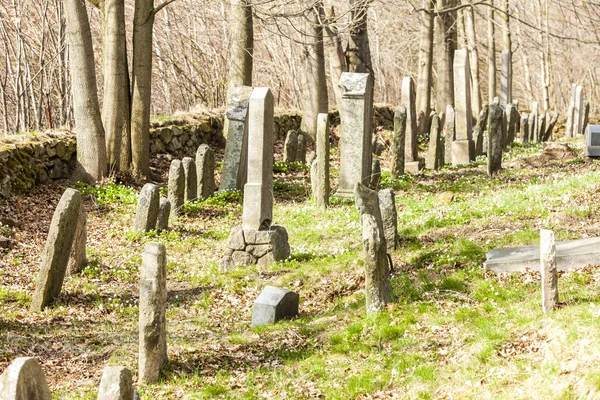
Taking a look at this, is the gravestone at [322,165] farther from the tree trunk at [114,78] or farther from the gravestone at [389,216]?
the tree trunk at [114,78]

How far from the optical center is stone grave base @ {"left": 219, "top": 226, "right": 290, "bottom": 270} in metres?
10.9

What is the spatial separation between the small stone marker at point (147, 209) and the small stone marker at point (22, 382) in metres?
8.34

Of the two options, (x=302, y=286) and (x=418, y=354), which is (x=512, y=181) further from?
(x=418, y=354)

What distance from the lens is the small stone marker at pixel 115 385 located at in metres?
5.09

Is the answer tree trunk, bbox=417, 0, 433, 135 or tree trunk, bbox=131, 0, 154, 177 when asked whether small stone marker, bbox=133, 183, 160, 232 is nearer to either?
tree trunk, bbox=131, 0, 154, 177

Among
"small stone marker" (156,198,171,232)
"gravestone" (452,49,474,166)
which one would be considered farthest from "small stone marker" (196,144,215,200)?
"gravestone" (452,49,474,166)

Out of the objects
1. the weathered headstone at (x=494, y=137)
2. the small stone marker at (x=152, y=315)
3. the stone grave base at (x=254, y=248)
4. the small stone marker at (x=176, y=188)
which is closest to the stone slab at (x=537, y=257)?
the stone grave base at (x=254, y=248)

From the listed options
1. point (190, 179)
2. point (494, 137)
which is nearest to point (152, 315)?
point (190, 179)

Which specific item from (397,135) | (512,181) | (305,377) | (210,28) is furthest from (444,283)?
(210,28)

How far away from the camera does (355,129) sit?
14.8m

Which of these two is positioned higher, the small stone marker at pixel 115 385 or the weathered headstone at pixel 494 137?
the weathered headstone at pixel 494 137

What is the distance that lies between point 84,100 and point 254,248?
279 inches

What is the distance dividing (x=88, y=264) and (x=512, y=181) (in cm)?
861

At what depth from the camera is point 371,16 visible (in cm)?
4019
